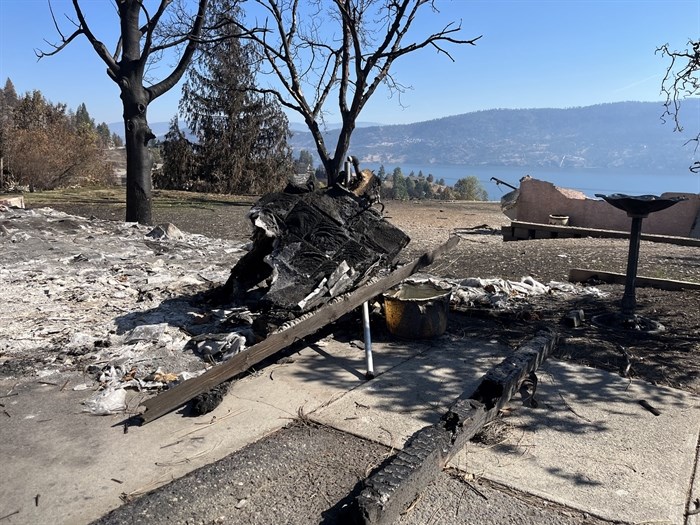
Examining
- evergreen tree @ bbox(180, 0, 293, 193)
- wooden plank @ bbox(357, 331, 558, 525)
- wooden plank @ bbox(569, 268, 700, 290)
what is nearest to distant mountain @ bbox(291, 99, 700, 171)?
evergreen tree @ bbox(180, 0, 293, 193)

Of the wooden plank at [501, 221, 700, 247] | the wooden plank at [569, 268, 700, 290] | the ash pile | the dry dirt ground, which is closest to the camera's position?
the ash pile

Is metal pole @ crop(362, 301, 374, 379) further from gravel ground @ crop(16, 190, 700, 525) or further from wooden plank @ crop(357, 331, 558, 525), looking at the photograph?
gravel ground @ crop(16, 190, 700, 525)

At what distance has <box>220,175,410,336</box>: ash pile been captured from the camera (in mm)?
5020

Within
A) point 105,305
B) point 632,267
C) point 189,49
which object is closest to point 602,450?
point 632,267

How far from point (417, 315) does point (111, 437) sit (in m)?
2.91

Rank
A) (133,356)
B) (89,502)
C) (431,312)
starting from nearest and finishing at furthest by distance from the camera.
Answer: (89,502) < (133,356) < (431,312)

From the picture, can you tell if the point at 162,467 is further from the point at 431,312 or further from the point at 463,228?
the point at 463,228

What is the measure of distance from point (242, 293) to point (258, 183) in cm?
2061

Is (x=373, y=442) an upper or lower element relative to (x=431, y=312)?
lower

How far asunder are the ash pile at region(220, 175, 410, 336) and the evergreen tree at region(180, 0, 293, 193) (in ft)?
66.1

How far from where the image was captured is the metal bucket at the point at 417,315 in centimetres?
552

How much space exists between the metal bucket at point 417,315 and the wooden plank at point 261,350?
0.72 ft

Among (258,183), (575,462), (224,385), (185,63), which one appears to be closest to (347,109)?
(185,63)

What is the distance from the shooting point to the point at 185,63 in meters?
15.1
